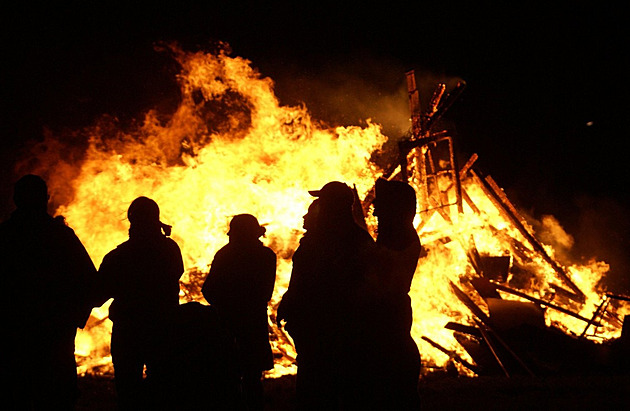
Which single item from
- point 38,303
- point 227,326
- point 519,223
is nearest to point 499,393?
point 227,326

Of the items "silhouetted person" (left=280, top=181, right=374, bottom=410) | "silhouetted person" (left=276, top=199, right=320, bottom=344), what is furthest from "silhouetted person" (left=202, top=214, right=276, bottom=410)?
"silhouetted person" (left=280, top=181, right=374, bottom=410)

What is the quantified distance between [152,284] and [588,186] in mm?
20305

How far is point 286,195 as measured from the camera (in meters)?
9.48

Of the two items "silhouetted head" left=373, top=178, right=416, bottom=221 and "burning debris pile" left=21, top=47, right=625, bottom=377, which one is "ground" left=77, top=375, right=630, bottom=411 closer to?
"burning debris pile" left=21, top=47, right=625, bottom=377

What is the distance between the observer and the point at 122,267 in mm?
3223

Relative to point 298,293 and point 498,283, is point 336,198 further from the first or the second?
point 498,283

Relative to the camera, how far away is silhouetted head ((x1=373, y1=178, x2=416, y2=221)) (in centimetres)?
252

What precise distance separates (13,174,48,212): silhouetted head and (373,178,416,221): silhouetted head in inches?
99.8

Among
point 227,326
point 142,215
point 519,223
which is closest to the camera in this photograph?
point 227,326

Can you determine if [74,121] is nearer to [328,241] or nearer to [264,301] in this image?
[264,301]

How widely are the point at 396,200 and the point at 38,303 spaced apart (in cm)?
268

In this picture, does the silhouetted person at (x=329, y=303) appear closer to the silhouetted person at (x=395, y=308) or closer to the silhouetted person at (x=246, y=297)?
the silhouetted person at (x=395, y=308)

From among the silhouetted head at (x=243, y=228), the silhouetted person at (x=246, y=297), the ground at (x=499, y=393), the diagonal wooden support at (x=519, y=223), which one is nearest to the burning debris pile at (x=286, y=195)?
the diagonal wooden support at (x=519, y=223)

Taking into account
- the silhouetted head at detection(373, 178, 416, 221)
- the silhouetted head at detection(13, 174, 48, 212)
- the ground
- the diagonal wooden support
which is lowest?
the ground
